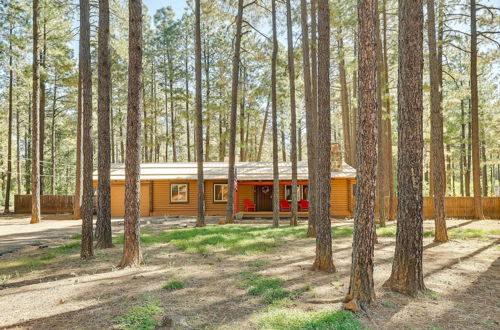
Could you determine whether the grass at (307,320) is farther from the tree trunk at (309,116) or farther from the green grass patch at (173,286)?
the tree trunk at (309,116)

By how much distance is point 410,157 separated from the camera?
5527 mm

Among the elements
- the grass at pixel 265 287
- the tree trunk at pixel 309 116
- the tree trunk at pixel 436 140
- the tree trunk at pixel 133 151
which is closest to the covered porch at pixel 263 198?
the tree trunk at pixel 309 116

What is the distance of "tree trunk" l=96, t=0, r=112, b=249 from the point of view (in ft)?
29.7

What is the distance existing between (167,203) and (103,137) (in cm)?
1364

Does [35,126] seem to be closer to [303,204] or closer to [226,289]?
[226,289]

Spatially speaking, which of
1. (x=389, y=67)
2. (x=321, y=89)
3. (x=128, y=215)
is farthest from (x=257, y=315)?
(x=389, y=67)

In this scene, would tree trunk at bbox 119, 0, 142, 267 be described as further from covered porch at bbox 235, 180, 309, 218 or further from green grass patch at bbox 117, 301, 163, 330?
covered porch at bbox 235, 180, 309, 218

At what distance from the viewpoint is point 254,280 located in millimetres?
6164

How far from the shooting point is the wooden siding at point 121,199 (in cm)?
2144

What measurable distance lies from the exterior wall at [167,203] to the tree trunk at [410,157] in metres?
17.7

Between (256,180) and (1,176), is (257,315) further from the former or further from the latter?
(1,176)

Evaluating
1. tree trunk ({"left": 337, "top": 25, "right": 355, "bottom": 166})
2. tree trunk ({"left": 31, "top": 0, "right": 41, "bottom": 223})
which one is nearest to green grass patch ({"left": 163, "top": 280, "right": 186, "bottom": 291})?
tree trunk ({"left": 31, "top": 0, "right": 41, "bottom": 223})

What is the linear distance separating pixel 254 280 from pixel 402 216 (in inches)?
118

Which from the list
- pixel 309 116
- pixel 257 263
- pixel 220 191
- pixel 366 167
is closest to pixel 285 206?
pixel 220 191
